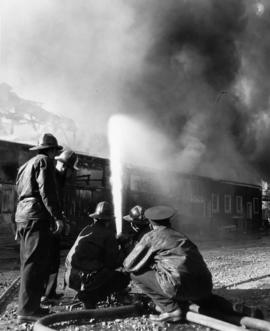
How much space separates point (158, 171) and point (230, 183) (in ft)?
23.3

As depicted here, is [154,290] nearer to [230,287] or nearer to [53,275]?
[53,275]

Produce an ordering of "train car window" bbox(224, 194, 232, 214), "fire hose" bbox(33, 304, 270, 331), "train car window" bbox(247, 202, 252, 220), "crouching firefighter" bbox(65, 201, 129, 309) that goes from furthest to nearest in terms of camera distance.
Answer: "train car window" bbox(247, 202, 252, 220) < "train car window" bbox(224, 194, 232, 214) < "crouching firefighter" bbox(65, 201, 129, 309) < "fire hose" bbox(33, 304, 270, 331)

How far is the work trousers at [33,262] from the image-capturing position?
3711 mm

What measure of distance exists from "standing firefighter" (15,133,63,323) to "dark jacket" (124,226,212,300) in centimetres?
86

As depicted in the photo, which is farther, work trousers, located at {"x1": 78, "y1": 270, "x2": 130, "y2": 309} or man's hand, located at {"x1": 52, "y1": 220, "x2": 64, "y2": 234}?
work trousers, located at {"x1": 78, "y1": 270, "x2": 130, "y2": 309}

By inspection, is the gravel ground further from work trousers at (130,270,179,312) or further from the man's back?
the man's back

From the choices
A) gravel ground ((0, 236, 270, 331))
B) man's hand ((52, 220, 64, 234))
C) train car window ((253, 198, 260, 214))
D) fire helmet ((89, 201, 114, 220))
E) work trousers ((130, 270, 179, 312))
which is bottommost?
gravel ground ((0, 236, 270, 331))

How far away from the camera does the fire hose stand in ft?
10.2

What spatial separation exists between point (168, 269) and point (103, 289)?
3.18ft

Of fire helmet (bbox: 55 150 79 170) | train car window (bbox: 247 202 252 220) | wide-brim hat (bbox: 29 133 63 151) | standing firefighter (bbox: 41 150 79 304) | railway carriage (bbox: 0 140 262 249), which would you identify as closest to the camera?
wide-brim hat (bbox: 29 133 63 151)

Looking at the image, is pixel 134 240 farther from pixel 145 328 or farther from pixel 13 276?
pixel 13 276

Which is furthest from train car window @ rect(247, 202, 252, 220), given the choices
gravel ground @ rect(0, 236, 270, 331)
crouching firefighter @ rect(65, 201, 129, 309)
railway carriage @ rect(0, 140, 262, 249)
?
crouching firefighter @ rect(65, 201, 129, 309)

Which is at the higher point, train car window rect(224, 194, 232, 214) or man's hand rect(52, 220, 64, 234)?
train car window rect(224, 194, 232, 214)

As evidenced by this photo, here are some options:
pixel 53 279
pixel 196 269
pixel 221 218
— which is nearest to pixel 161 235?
pixel 196 269
